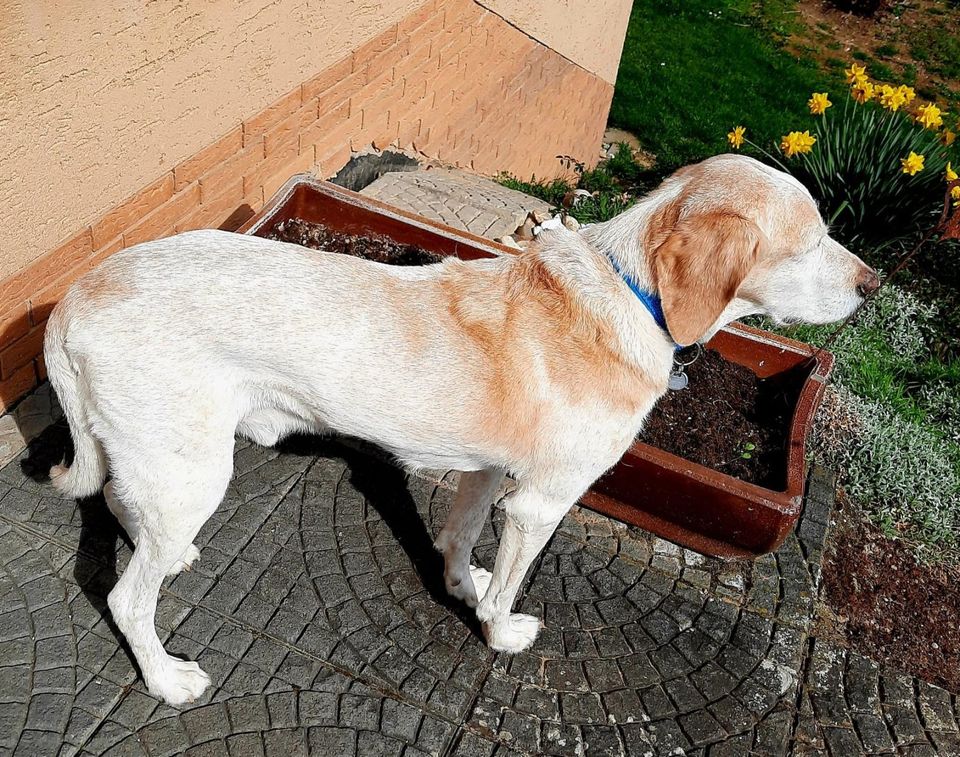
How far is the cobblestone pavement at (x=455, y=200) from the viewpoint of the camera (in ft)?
20.5

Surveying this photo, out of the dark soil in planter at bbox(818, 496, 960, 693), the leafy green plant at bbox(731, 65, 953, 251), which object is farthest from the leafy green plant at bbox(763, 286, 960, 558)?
the leafy green plant at bbox(731, 65, 953, 251)

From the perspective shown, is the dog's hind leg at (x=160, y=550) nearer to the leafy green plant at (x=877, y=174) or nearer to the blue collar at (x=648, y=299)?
the blue collar at (x=648, y=299)

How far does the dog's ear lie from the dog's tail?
1.94 metres

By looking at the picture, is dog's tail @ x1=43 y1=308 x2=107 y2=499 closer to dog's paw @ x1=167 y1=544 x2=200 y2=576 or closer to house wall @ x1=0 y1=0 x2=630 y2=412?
dog's paw @ x1=167 y1=544 x2=200 y2=576

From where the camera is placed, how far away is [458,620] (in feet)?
13.1

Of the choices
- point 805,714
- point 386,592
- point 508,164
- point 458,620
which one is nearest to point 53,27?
point 386,592

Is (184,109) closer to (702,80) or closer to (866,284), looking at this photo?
(866,284)

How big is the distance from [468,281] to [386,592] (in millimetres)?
1494

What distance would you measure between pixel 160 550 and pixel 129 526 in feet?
2.40

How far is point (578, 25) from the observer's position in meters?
8.61

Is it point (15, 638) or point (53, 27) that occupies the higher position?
point (53, 27)

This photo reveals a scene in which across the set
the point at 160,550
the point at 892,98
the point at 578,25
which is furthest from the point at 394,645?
the point at 578,25

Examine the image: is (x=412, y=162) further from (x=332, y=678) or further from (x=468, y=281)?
(x=332, y=678)

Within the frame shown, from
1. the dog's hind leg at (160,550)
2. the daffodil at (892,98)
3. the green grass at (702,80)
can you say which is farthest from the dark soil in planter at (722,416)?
the green grass at (702,80)
